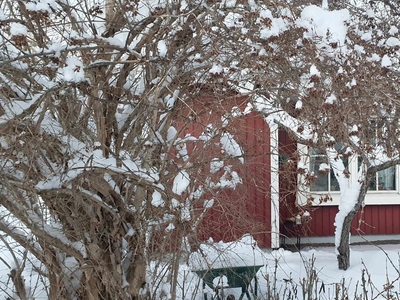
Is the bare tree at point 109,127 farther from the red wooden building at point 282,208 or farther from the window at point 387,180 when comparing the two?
the window at point 387,180

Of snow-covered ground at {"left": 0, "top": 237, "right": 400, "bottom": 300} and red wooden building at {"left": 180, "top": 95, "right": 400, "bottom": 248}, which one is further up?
red wooden building at {"left": 180, "top": 95, "right": 400, "bottom": 248}

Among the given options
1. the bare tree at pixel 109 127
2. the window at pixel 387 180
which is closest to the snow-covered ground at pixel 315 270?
the bare tree at pixel 109 127

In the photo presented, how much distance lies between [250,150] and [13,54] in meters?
2.58

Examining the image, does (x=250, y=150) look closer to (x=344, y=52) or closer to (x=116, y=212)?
(x=344, y=52)

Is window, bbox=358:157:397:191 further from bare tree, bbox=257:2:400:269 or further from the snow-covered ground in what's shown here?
bare tree, bbox=257:2:400:269

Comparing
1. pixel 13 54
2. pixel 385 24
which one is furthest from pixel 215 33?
pixel 385 24

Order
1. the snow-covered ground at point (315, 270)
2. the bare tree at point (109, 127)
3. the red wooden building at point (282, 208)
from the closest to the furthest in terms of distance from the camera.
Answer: the bare tree at point (109, 127), the snow-covered ground at point (315, 270), the red wooden building at point (282, 208)

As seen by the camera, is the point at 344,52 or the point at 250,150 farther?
the point at 250,150

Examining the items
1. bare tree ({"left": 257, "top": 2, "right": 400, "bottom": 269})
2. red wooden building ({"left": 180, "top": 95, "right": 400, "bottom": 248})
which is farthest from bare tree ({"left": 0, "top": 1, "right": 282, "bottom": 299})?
red wooden building ({"left": 180, "top": 95, "right": 400, "bottom": 248})

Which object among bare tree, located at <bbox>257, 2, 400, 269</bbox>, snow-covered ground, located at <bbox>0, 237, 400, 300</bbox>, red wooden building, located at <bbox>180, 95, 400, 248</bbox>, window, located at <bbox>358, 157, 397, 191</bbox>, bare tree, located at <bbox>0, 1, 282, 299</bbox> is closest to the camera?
bare tree, located at <bbox>0, 1, 282, 299</bbox>

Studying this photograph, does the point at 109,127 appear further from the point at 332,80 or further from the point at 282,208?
the point at 282,208

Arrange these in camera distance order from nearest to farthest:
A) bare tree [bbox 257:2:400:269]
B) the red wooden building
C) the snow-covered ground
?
bare tree [bbox 257:2:400:269] < the snow-covered ground < the red wooden building

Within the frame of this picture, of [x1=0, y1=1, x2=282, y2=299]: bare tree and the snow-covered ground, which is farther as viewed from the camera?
the snow-covered ground

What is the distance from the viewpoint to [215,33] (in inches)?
165
